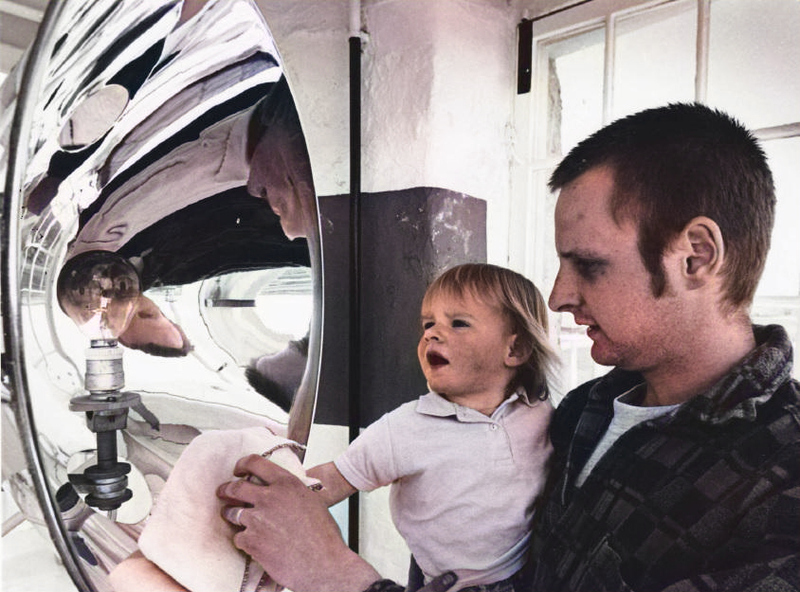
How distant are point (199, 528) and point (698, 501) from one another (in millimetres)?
433

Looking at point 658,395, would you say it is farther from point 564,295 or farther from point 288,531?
point 288,531

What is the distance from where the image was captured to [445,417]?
2.09ft

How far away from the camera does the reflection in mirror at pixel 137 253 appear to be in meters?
0.35

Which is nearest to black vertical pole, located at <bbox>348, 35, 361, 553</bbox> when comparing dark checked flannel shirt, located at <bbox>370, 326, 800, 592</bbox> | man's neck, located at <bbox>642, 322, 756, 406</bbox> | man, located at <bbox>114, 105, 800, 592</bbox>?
man, located at <bbox>114, 105, 800, 592</bbox>

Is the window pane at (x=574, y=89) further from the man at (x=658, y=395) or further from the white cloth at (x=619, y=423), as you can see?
the white cloth at (x=619, y=423)

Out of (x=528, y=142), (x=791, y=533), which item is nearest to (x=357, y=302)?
(x=528, y=142)

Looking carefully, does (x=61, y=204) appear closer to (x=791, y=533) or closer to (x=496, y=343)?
(x=496, y=343)

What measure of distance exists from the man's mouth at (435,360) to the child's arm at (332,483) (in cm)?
18

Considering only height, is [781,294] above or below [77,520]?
above

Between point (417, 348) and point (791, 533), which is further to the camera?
point (417, 348)

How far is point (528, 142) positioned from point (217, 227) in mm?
450

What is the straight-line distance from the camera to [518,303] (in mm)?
662

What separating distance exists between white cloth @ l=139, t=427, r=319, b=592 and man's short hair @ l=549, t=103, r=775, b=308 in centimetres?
46

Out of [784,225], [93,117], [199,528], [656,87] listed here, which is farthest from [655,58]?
[199,528]
